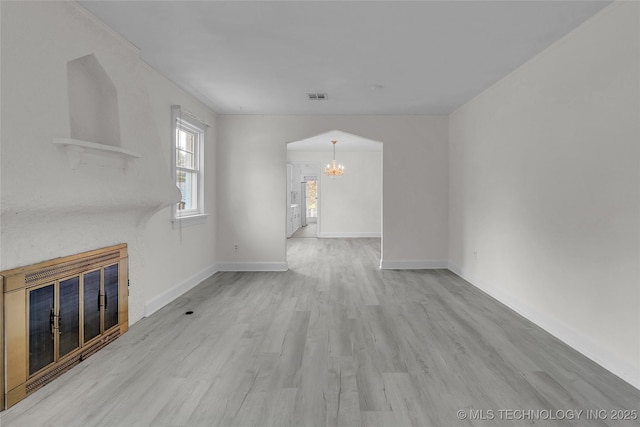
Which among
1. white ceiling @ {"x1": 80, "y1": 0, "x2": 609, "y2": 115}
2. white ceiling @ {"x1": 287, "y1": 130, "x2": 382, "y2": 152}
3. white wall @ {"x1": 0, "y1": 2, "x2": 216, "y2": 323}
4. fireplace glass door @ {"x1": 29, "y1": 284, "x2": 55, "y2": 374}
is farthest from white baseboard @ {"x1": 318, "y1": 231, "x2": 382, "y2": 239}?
fireplace glass door @ {"x1": 29, "y1": 284, "x2": 55, "y2": 374}

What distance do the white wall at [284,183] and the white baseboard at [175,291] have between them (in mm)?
563

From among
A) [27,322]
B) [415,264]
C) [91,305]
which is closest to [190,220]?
[91,305]

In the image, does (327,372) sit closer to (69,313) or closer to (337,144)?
(69,313)

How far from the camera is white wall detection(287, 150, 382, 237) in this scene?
10305 mm

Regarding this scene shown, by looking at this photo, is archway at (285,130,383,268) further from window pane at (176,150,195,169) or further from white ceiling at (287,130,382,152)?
window pane at (176,150,195,169)

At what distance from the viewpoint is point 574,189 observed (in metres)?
2.79

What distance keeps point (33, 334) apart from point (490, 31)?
411cm

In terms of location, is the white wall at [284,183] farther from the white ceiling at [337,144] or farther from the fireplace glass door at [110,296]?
the fireplace glass door at [110,296]

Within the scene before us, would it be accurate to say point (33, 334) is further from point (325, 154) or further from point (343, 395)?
point (325, 154)

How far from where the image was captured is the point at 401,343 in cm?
284

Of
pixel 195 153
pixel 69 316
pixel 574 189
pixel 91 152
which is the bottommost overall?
pixel 69 316

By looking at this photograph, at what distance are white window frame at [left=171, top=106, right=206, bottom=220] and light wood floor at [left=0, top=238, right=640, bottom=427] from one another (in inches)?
52.1

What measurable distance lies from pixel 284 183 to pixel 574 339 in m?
4.31

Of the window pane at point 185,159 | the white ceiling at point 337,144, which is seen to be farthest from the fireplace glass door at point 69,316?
the white ceiling at point 337,144
